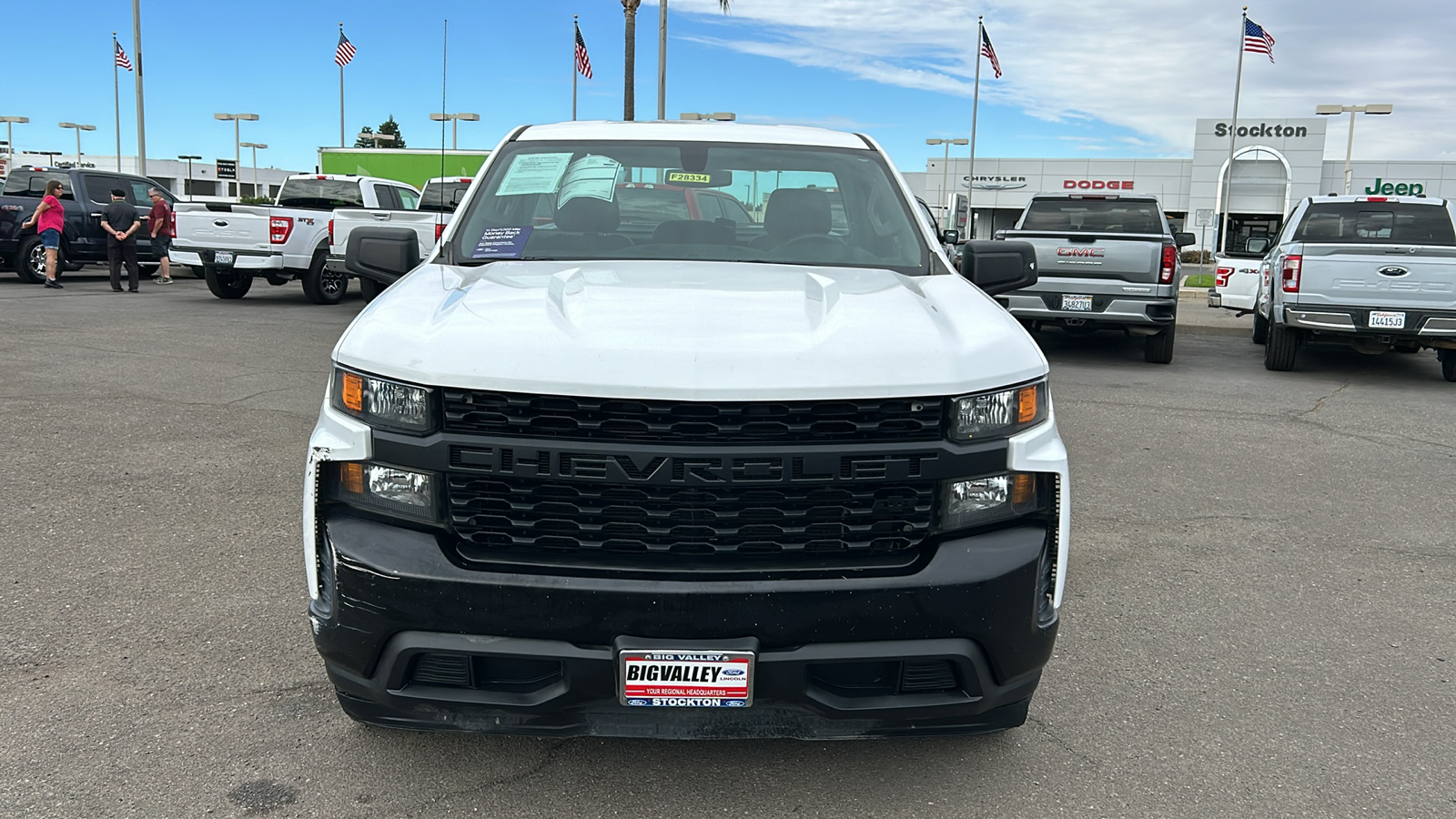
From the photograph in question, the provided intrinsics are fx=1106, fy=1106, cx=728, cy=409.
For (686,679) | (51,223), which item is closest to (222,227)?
(51,223)

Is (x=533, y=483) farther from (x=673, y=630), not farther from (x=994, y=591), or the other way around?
(x=994, y=591)

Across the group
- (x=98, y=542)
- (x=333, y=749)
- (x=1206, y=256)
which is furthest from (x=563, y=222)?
(x=1206, y=256)

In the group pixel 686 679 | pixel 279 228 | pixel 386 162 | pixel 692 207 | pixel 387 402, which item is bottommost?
pixel 686 679

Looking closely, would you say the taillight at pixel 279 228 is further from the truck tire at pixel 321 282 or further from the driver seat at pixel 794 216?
the driver seat at pixel 794 216

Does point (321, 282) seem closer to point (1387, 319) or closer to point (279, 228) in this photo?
point (279, 228)

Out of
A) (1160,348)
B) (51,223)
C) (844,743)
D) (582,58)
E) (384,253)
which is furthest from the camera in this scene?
(582,58)

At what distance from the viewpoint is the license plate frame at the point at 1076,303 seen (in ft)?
37.9

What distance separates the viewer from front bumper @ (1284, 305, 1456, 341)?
33.9 feet

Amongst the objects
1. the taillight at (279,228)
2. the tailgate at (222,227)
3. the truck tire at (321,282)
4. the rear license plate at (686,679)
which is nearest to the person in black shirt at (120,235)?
the tailgate at (222,227)

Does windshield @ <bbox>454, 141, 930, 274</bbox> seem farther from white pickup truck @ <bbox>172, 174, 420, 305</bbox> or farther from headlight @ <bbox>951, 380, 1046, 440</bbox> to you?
white pickup truck @ <bbox>172, 174, 420, 305</bbox>

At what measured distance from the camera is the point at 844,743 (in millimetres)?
3258

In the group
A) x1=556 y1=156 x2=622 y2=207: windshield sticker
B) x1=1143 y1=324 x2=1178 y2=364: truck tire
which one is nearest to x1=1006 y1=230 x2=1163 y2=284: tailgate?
x1=1143 y1=324 x2=1178 y2=364: truck tire

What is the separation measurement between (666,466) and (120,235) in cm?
1770

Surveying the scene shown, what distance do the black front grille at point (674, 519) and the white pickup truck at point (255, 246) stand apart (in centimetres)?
1471
